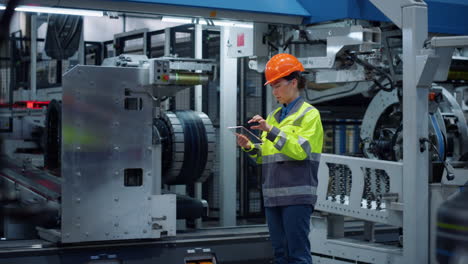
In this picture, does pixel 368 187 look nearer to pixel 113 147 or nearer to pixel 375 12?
pixel 375 12

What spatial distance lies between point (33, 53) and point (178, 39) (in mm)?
3835

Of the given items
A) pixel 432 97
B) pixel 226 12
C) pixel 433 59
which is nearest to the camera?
pixel 433 59

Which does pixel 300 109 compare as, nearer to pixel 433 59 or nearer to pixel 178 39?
pixel 433 59

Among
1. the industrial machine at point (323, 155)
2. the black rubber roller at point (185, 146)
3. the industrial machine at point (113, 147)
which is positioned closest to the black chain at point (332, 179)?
the industrial machine at point (323, 155)

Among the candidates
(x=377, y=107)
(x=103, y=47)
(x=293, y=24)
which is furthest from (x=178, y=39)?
(x=103, y=47)

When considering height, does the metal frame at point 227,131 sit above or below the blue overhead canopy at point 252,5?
below

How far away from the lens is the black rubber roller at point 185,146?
24.3ft

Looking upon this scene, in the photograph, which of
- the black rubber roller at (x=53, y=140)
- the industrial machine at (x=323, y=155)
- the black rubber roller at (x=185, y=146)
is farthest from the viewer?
the black rubber roller at (x=185, y=146)

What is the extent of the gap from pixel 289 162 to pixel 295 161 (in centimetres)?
4

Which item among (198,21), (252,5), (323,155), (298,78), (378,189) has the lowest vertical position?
(378,189)

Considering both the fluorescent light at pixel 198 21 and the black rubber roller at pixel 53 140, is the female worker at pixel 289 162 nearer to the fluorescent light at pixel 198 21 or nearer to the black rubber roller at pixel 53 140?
the fluorescent light at pixel 198 21

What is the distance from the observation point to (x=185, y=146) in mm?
7445

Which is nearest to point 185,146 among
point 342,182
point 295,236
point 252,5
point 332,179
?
point 252,5

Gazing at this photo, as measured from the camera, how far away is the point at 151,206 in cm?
661
